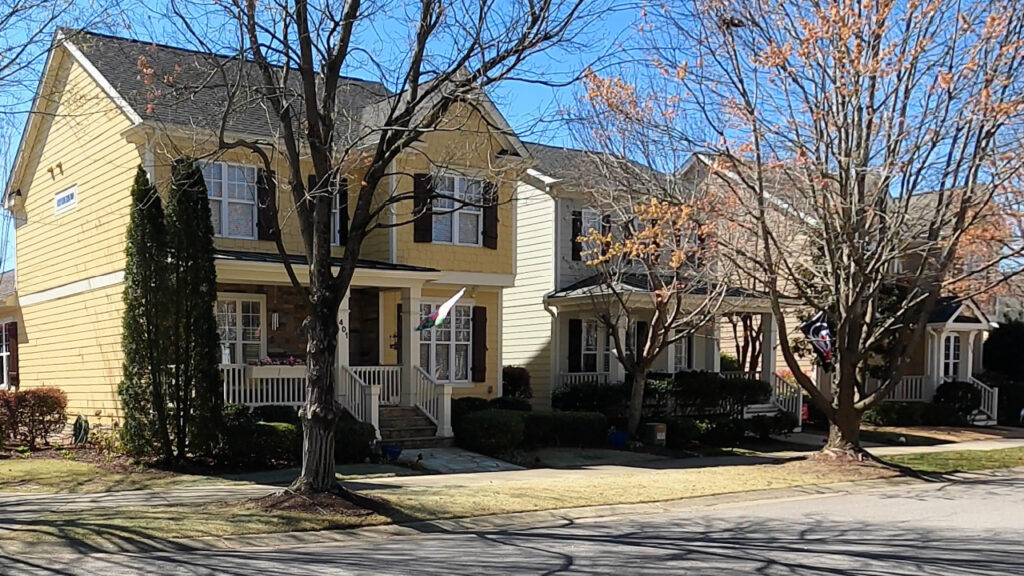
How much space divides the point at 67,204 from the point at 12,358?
191 inches

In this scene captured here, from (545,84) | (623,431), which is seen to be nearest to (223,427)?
(545,84)

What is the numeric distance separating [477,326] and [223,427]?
801 centimetres

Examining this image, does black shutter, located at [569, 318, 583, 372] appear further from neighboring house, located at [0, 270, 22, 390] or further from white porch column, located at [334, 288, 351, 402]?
neighboring house, located at [0, 270, 22, 390]

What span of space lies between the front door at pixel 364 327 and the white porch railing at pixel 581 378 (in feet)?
19.4

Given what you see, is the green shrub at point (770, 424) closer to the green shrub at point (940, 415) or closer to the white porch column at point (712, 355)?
the white porch column at point (712, 355)

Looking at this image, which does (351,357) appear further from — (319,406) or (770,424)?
(319,406)

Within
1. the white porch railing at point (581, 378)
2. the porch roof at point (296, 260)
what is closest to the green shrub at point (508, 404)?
the white porch railing at point (581, 378)

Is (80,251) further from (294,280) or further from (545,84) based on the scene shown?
(545,84)

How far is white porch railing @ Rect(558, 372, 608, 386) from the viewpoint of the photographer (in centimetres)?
2570

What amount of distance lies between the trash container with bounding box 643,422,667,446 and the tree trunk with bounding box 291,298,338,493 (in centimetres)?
1140

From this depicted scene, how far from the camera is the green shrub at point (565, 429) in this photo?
20594 mm

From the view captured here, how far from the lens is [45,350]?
902 inches

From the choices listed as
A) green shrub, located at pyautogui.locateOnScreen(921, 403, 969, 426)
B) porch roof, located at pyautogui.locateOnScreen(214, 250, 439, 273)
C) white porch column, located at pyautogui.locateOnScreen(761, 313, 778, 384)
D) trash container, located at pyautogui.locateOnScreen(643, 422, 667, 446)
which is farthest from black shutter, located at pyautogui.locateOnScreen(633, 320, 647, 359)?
green shrub, located at pyautogui.locateOnScreen(921, 403, 969, 426)

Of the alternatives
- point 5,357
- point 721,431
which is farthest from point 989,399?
point 5,357
